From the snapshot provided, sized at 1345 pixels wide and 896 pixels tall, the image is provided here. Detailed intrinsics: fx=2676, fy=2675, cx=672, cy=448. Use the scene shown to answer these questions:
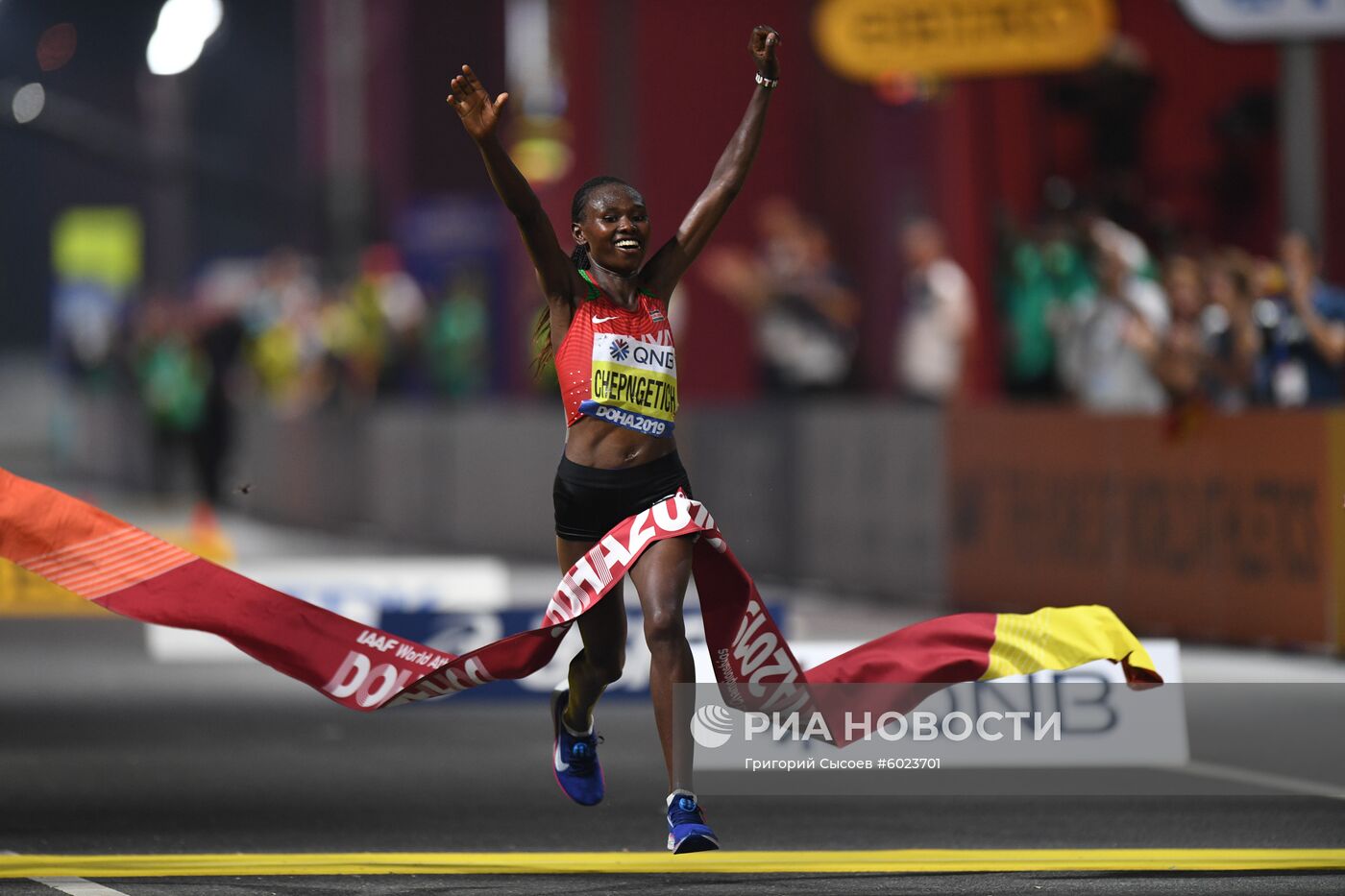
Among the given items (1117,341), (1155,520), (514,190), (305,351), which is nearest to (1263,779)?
(514,190)

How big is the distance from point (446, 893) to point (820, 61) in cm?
2207

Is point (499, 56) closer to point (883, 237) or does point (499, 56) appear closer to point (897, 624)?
point (883, 237)

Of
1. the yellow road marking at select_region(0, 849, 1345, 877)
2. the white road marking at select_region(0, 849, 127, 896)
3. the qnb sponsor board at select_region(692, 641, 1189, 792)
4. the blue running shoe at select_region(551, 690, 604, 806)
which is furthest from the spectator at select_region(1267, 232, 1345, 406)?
the white road marking at select_region(0, 849, 127, 896)

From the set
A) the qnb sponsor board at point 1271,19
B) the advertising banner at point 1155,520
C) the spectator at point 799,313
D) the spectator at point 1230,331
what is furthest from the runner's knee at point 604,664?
the spectator at point 799,313

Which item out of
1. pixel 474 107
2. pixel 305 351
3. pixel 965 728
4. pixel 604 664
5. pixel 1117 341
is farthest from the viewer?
pixel 305 351

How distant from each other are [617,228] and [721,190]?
1.42 ft

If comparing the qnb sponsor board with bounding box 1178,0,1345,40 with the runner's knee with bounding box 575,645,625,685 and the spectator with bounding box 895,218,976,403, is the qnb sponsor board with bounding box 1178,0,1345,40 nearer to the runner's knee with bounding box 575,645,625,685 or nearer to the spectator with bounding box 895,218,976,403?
the spectator with bounding box 895,218,976,403

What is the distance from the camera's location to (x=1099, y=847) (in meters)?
8.13

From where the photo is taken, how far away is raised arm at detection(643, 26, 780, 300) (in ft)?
25.4

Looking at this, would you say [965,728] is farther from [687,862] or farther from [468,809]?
[468,809]

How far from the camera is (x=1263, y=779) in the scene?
959 centimetres

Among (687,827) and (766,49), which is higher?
(766,49)

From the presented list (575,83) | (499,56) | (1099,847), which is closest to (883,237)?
(575,83)

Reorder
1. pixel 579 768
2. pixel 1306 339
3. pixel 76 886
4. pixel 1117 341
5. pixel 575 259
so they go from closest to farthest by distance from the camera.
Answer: pixel 76 886 → pixel 575 259 → pixel 579 768 → pixel 1306 339 → pixel 1117 341
